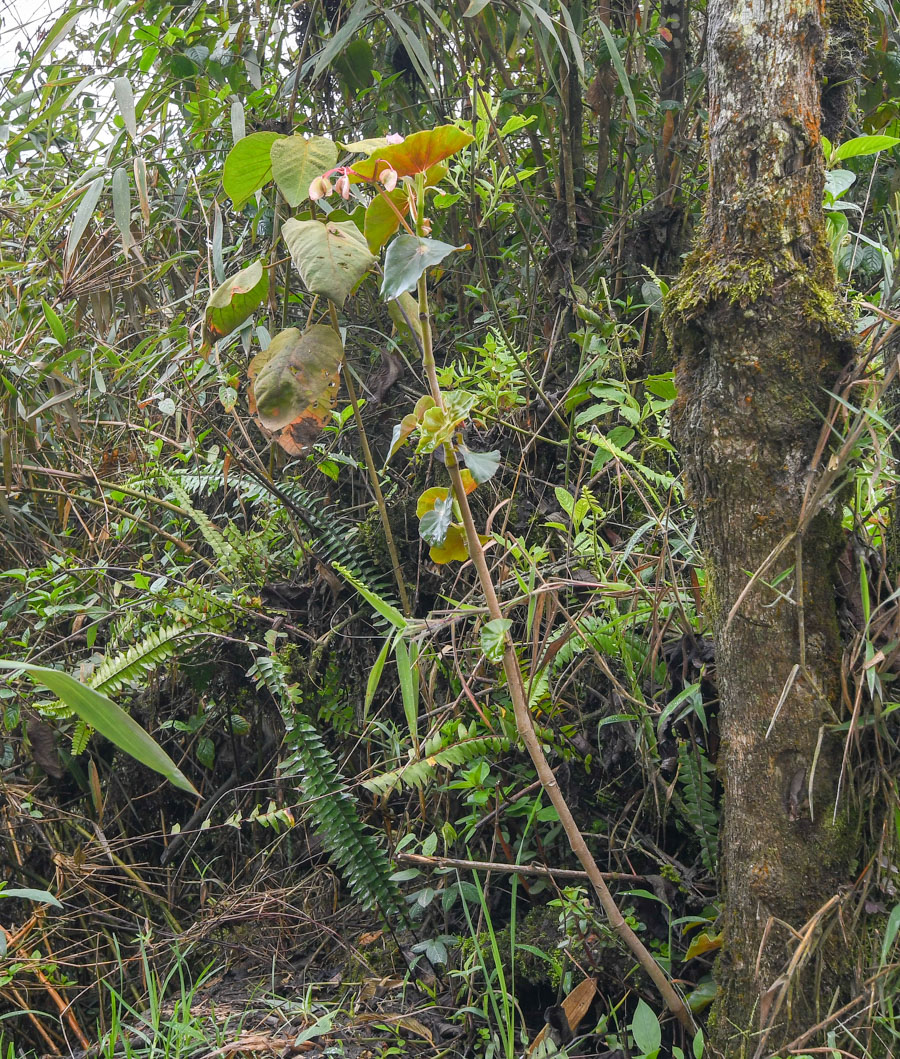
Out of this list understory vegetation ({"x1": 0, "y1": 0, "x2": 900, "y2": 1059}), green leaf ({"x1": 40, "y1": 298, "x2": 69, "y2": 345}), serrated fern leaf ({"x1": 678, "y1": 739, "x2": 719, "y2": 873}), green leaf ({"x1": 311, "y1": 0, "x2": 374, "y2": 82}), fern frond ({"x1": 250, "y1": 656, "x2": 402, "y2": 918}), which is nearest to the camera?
understory vegetation ({"x1": 0, "y1": 0, "x2": 900, "y2": 1059})

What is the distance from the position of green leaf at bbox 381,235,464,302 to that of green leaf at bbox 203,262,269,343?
1.95ft

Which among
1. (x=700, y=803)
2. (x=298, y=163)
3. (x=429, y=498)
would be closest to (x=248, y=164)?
(x=298, y=163)

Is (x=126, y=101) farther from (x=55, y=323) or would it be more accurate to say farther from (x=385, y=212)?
(x=385, y=212)

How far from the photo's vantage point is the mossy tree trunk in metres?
1.22

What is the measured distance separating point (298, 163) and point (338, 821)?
4.56 ft

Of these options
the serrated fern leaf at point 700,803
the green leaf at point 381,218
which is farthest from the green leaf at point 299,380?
the serrated fern leaf at point 700,803

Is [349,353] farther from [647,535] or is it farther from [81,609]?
[647,535]

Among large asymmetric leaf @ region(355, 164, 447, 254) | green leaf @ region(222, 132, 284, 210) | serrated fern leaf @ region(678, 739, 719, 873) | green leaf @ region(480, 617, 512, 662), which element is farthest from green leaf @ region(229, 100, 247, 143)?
serrated fern leaf @ region(678, 739, 719, 873)

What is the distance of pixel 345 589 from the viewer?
2357mm

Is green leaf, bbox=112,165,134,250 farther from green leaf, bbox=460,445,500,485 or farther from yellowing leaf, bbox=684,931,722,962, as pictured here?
yellowing leaf, bbox=684,931,722,962

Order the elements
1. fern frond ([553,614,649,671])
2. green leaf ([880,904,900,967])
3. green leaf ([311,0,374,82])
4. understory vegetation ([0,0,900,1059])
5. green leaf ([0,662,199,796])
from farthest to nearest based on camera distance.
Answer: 1. green leaf ([311,0,374,82])
2. fern frond ([553,614,649,671])
3. understory vegetation ([0,0,900,1059])
4. green leaf ([880,904,900,967])
5. green leaf ([0,662,199,796])

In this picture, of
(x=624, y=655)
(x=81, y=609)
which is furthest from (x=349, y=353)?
(x=624, y=655)

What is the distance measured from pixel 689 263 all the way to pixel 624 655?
0.72 meters

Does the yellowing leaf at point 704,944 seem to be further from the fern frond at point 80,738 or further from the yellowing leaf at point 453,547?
the fern frond at point 80,738
